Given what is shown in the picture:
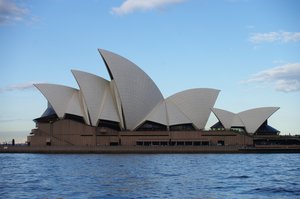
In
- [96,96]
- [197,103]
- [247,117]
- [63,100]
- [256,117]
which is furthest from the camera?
[247,117]

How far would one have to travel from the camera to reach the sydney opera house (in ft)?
271

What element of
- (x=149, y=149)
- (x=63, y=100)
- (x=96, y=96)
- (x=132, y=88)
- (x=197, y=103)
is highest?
(x=132, y=88)

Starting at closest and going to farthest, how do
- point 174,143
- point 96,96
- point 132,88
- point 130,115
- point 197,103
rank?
point 132,88
point 96,96
point 130,115
point 174,143
point 197,103

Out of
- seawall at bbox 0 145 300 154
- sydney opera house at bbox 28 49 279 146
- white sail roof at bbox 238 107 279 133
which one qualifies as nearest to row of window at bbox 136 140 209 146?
sydney opera house at bbox 28 49 279 146

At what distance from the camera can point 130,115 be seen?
A: 278 ft

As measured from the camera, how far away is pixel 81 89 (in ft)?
268

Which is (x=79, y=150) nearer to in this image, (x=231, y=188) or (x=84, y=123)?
(x=84, y=123)

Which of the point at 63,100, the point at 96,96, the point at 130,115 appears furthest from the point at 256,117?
the point at 63,100

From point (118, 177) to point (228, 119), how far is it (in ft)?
194

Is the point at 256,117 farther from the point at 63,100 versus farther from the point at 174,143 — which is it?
the point at 63,100

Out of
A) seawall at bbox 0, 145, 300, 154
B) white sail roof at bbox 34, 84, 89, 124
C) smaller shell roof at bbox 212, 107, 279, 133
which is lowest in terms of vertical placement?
seawall at bbox 0, 145, 300, 154

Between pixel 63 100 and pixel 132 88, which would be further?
pixel 63 100

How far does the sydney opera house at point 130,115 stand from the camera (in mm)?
82562

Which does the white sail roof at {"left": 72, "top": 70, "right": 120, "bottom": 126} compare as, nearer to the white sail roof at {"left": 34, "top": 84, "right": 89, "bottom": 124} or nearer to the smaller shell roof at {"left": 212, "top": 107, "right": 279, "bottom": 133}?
the white sail roof at {"left": 34, "top": 84, "right": 89, "bottom": 124}
